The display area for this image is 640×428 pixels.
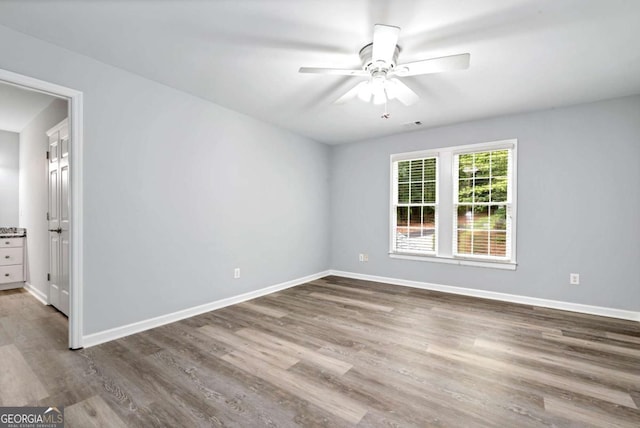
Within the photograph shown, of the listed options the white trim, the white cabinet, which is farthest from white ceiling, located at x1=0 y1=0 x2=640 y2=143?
the white cabinet

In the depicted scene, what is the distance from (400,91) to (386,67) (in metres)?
0.37

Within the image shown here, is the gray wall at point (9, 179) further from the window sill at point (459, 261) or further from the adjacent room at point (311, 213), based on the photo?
the window sill at point (459, 261)

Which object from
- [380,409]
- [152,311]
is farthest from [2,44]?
[380,409]

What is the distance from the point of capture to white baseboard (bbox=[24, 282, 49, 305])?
3.93 meters

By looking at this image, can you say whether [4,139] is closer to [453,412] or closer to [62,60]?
[62,60]

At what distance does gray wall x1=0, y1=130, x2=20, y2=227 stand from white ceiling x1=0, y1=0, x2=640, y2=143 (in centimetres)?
393

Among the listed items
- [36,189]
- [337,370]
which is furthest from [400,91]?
[36,189]

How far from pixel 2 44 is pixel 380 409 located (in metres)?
3.75

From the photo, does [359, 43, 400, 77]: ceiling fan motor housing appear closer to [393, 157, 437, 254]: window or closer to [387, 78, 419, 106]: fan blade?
[387, 78, 419, 106]: fan blade

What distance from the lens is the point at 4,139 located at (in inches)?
192

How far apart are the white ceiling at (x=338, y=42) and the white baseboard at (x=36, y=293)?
332 cm

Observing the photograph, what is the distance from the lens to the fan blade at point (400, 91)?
8.51 feet

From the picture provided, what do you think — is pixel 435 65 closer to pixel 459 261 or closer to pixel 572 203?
pixel 572 203

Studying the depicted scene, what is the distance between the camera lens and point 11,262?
4.50m
